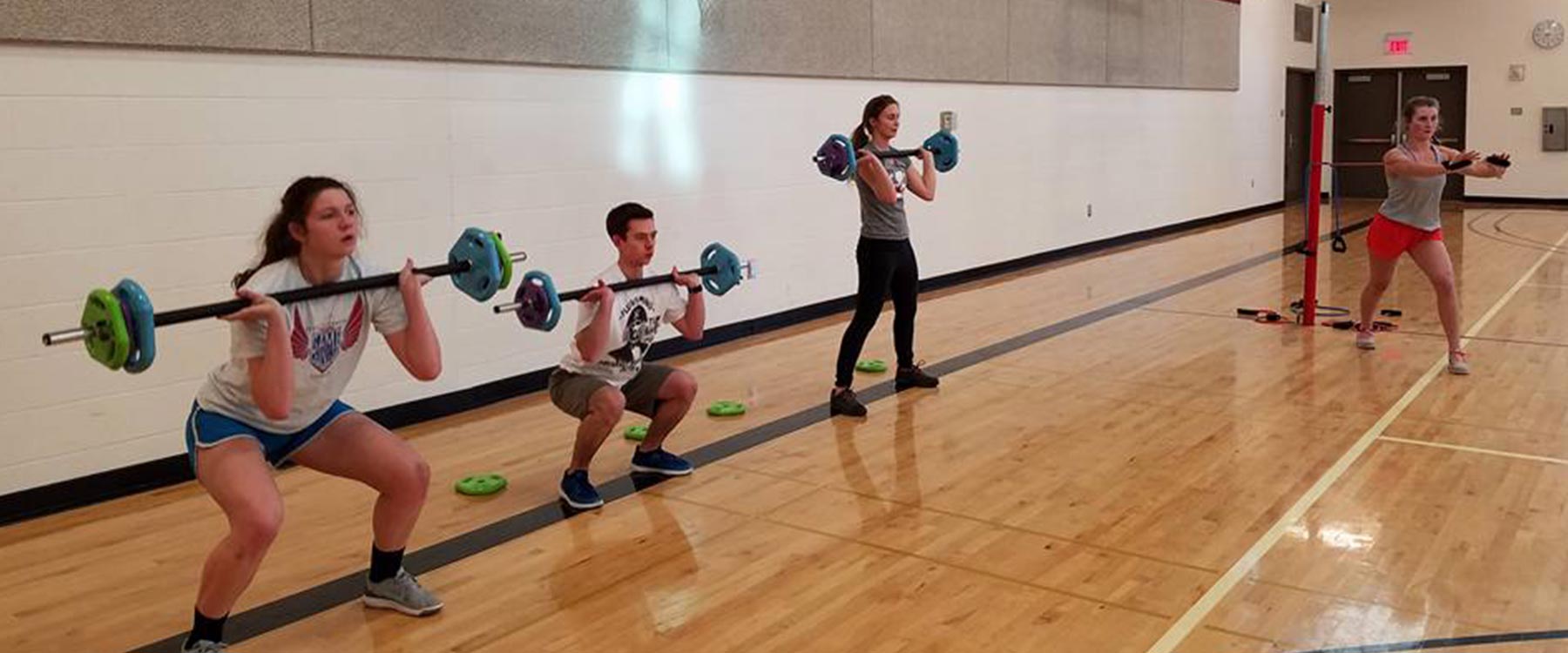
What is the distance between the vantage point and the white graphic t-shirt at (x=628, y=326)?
4.01m

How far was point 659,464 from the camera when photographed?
4.47m

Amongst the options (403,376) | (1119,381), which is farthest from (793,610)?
(1119,381)

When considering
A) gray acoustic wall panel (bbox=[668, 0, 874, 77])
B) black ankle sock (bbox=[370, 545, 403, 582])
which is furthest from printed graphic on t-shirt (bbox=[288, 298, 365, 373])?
gray acoustic wall panel (bbox=[668, 0, 874, 77])

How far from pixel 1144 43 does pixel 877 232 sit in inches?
305

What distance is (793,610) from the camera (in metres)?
3.22

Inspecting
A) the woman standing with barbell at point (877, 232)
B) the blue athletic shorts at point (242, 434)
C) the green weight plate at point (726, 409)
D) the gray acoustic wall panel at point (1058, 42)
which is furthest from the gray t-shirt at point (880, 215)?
the gray acoustic wall panel at point (1058, 42)

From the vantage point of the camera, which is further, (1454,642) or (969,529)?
(969,529)

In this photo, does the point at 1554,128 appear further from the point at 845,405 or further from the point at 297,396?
the point at 297,396

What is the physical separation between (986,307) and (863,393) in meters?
2.70

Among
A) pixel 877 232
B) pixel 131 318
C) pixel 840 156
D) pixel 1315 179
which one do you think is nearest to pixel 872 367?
pixel 877 232

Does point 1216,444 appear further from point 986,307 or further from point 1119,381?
point 986,307

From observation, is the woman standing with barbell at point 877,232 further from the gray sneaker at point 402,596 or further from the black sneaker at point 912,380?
the gray sneaker at point 402,596

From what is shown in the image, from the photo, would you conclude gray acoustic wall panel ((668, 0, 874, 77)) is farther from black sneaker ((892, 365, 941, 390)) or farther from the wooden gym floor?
black sneaker ((892, 365, 941, 390))

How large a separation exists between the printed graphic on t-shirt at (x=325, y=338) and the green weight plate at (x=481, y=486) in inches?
52.0
